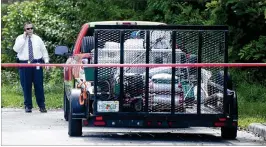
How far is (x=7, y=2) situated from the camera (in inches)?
1340

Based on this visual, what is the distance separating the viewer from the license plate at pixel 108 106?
13.0m

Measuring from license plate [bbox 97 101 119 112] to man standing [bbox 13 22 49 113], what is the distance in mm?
5350

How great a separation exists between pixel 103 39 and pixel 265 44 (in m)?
8.16

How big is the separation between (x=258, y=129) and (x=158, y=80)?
2.34 m

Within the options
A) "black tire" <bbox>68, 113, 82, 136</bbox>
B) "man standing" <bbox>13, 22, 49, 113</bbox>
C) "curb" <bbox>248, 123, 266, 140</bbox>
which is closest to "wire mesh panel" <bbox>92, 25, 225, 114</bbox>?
"black tire" <bbox>68, 113, 82, 136</bbox>

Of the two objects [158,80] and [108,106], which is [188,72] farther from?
[108,106]

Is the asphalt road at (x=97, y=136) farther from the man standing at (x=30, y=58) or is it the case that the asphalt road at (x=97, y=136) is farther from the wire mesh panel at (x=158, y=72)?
the man standing at (x=30, y=58)

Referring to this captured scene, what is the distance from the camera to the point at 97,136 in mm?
14016

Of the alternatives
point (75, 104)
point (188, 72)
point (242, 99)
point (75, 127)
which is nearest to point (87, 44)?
point (75, 104)

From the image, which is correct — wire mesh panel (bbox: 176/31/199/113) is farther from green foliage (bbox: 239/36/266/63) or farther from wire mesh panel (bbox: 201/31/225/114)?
green foliage (bbox: 239/36/266/63)

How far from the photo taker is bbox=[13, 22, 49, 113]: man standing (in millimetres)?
18250

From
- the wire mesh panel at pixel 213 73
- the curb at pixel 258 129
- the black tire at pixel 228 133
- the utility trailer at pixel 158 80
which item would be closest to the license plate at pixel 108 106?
the utility trailer at pixel 158 80

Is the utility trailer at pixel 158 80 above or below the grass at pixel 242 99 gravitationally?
above

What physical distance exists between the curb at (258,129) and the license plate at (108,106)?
248 cm
